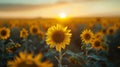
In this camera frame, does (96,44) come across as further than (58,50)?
Yes

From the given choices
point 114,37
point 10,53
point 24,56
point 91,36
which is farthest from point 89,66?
point 114,37

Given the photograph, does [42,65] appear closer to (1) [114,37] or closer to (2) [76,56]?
(2) [76,56]

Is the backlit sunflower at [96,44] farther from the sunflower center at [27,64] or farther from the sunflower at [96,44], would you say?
the sunflower center at [27,64]

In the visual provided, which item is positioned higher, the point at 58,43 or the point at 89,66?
the point at 58,43

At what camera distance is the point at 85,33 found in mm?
9203

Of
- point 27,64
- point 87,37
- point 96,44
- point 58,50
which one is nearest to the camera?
point 27,64

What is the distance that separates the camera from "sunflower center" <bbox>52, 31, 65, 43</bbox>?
731cm

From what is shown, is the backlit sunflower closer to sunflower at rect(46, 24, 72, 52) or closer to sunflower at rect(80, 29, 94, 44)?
sunflower at rect(80, 29, 94, 44)

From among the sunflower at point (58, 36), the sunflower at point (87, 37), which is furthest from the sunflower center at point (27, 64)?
the sunflower at point (87, 37)

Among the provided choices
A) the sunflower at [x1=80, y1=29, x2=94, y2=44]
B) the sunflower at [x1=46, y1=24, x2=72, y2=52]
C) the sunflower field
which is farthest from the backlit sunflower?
the sunflower at [x1=46, y1=24, x2=72, y2=52]

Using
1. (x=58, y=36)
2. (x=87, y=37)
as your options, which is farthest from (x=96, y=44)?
(x=58, y=36)

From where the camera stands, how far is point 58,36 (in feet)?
24.1

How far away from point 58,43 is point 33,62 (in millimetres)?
2887

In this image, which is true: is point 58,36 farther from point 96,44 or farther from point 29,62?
point 29,62
